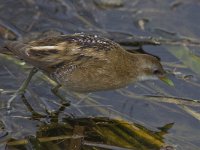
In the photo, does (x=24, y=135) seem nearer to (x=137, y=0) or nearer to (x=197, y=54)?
(x=197, y=54)

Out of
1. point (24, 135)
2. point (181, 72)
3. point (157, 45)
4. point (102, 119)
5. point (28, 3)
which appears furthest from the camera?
point (28, 3)

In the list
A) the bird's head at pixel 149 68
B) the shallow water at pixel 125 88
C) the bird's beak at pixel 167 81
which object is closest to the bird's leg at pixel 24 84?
the shallow water at pixel 125 88

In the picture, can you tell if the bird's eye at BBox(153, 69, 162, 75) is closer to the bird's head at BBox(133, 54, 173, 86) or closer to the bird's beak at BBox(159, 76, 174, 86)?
the bird's head at BBox(133, 54, 173, 86)

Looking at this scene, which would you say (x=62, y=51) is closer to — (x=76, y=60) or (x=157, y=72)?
(x=76, y=60)

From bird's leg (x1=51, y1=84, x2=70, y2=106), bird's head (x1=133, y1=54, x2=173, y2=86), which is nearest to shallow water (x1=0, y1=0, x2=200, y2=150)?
bird's leg (x1=51, y1=84, x2=70, y2=106)

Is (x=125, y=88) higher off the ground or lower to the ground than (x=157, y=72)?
lower

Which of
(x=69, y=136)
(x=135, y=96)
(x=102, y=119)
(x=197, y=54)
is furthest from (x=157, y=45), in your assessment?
(x=69, y=136)

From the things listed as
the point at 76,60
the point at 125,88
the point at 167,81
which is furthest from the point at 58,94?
the point at 167,81
